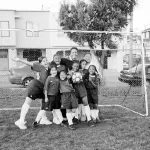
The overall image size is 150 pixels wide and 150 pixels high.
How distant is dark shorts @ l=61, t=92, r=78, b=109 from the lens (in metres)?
5.71

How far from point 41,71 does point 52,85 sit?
44 cm

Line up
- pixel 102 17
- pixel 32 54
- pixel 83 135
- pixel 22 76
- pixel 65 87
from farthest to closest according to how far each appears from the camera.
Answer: pixel 102 17 < pixel 22 76 < pixel 32 54 < pixel 65 87 < pixel 83 135

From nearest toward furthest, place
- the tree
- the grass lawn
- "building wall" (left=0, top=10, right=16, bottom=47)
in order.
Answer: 1. the grass lawn
2. the tree
3. "building wall" (left=0, top=10, right=16, bottom=47)

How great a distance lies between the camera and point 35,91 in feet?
18.8

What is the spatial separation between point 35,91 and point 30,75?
5991mm

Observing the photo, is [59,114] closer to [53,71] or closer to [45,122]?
[45,122]

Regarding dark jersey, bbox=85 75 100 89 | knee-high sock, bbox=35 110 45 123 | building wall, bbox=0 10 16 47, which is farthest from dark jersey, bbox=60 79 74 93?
building wall, bbox=0 10 16 47

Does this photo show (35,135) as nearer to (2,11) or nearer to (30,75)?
(30,75)

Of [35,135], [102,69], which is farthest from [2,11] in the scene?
[35,135]

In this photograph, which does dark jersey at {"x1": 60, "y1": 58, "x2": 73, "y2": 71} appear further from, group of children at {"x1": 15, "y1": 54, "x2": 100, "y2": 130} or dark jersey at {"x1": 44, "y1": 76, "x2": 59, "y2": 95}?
dark jersey at {"x1": 44, "y1": 76, "x2": 59, "y2": 95}

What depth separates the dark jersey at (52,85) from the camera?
5644mm

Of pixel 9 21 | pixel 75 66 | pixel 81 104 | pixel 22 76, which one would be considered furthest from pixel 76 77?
pixel 9 21

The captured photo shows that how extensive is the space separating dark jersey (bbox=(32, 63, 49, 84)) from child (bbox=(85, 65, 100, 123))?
967 mm

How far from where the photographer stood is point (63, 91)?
18.9 feet
